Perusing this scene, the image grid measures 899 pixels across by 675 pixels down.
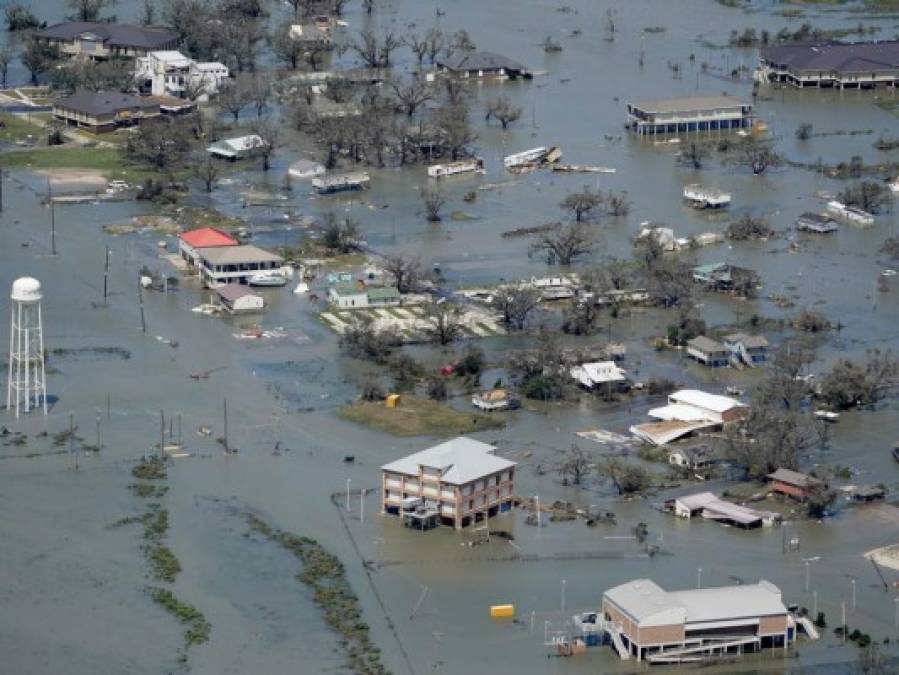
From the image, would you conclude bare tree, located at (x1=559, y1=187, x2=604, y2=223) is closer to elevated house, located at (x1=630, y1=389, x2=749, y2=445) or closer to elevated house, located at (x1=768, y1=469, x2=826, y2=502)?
elevated house, located at (x1=630, y1=389, x2=749, y2=445)

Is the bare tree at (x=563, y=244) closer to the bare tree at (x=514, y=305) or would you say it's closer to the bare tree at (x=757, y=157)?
the bare tree at (x=514, y=305)

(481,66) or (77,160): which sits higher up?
(481,66)

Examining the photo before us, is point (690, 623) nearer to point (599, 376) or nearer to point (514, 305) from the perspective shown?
point (599, 376)

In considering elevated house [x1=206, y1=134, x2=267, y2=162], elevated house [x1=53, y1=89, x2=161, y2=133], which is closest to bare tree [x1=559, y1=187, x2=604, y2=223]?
elevated house [x1=206, y1=134, x2=267, y2=162]

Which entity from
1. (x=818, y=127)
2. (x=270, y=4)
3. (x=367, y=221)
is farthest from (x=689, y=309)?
(x=270, y=4)

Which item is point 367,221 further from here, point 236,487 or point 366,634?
point 366,634

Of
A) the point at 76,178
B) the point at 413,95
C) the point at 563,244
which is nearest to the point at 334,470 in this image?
the point at 563,244

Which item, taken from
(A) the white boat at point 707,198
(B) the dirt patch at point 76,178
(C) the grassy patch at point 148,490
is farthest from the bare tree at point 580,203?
(C) the grassy patch at point 148,490
